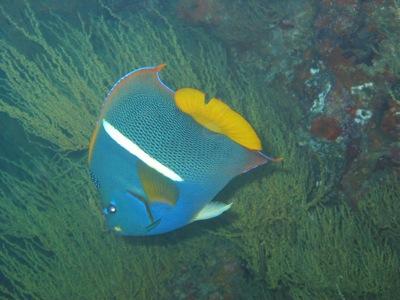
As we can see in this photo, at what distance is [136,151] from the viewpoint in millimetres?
1815

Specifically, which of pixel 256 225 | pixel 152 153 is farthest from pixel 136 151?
pixel 256 225

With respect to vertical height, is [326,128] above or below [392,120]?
below

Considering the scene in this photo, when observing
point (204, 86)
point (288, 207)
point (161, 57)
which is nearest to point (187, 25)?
point (161, 57)

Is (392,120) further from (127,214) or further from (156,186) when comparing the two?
(127,214)

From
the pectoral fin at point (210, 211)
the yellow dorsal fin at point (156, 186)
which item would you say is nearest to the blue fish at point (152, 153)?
the yellow dorsal fin at point (156, 186)

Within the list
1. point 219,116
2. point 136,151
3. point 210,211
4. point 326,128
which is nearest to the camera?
point 219,116

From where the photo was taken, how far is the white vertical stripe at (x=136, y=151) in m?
1.78

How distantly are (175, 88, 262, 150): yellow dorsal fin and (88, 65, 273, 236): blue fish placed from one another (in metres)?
0.01

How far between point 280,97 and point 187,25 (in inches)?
81.6

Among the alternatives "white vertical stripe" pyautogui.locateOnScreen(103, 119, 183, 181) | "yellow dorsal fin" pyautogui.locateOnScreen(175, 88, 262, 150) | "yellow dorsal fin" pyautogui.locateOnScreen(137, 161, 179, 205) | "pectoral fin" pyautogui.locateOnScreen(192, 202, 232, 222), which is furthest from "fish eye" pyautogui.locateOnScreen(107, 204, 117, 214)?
"yellow dorsal fin" pyautogui.locateOnScreen(175, 88, 262, 150)

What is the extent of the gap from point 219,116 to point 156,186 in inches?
18.8

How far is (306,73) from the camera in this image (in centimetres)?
449

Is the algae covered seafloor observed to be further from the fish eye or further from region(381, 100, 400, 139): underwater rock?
the fish eye

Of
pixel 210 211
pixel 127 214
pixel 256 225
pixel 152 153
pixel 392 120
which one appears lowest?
pixel 256 225
